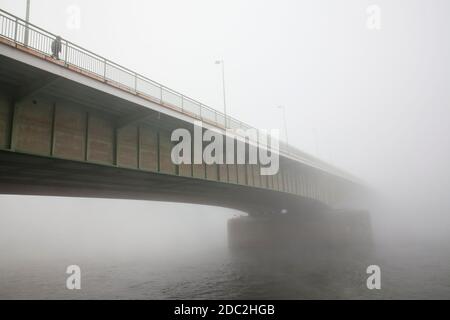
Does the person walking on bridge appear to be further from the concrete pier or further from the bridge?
the concrete pier

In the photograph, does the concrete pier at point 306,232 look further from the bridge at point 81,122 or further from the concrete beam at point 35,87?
the concrete beam at point 35,87

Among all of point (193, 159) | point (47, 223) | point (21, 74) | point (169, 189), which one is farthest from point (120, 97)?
point (47, 223)

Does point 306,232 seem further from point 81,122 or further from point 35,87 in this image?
point 35,87

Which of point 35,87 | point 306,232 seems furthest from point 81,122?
point 306,232

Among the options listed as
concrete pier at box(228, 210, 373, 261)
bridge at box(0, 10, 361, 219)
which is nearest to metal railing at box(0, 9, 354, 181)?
bridge at box(0, 10, 361, 219)

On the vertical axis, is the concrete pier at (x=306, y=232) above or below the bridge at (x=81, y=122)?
below

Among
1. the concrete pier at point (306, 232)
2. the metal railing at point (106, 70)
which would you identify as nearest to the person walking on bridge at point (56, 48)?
the metal railing at point (106, 70)

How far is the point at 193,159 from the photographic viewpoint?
22.4 metres

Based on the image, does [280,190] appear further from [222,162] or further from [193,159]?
[193,159]

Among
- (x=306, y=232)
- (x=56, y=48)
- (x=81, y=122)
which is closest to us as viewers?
(x=56, y=48)

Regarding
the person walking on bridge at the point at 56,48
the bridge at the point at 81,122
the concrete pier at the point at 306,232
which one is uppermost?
the person walking on bridge at the point at 56,48

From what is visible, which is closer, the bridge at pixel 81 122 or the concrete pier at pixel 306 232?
the bridge at pixel 81 122

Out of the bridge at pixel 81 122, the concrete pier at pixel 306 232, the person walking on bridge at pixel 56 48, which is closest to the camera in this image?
the bridge at pixel 81 122
